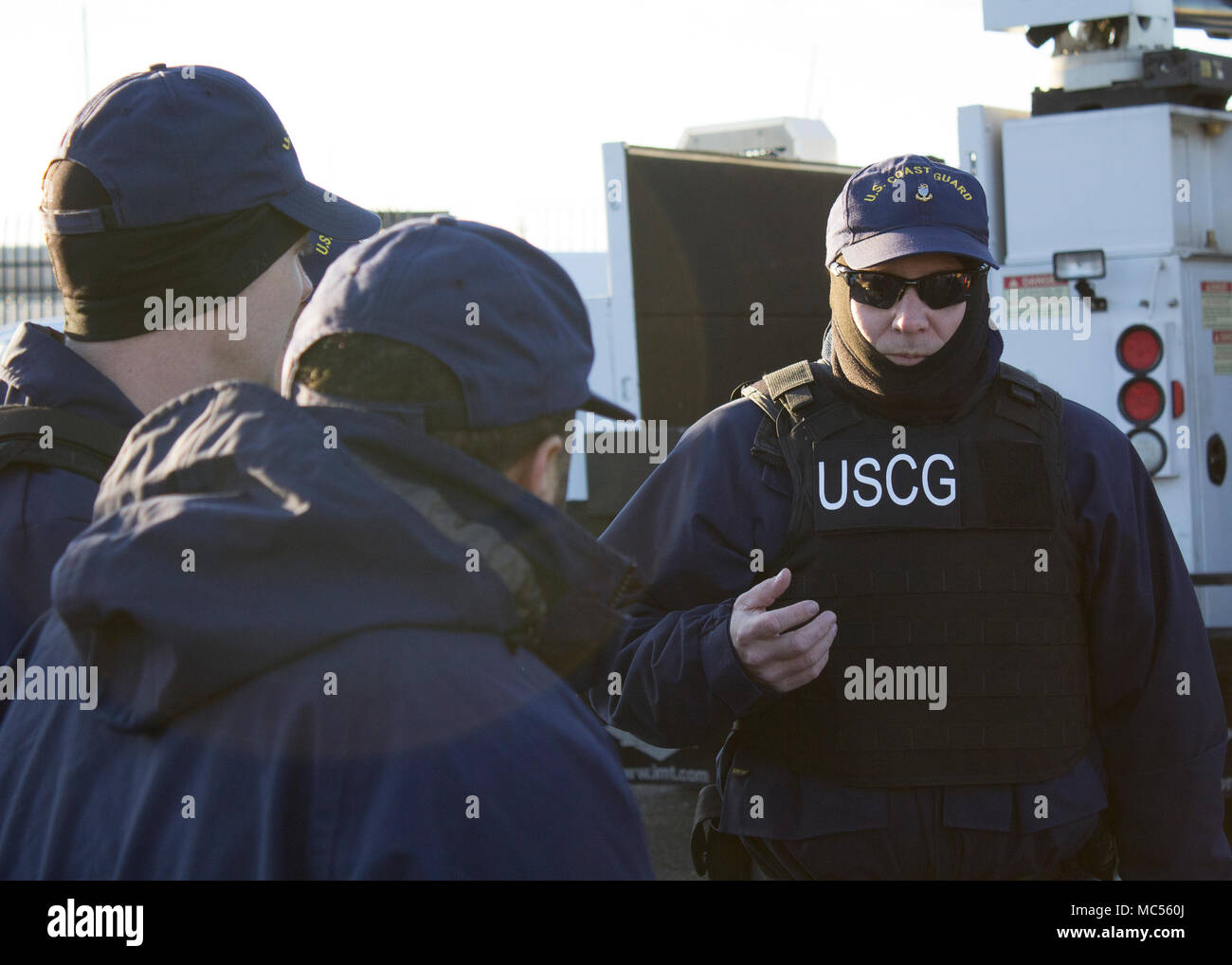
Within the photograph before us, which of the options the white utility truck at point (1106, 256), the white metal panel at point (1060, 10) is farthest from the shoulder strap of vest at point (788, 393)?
the white metal panel at point (1060, 10)

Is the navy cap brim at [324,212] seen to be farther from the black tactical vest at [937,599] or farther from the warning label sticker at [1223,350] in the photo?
the warning label sticker at [1223,350]

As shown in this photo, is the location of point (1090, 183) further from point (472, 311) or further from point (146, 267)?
point (472, 311)

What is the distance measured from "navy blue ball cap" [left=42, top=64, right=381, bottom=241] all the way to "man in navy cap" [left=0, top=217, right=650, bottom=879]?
2.47 feet

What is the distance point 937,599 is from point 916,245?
0.70 metres

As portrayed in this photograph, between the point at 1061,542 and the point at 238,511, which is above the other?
the point at 238,511

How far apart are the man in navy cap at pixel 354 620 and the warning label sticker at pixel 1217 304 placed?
4045 mm

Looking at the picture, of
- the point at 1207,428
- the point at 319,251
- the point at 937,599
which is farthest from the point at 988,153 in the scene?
the point at 319,251

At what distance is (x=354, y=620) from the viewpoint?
43.9 inches

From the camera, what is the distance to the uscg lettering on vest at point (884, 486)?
2674 mm

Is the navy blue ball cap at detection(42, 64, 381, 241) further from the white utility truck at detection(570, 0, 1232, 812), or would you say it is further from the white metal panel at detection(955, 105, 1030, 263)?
the white metal panel at detection(955, 105, 1030, 263)
